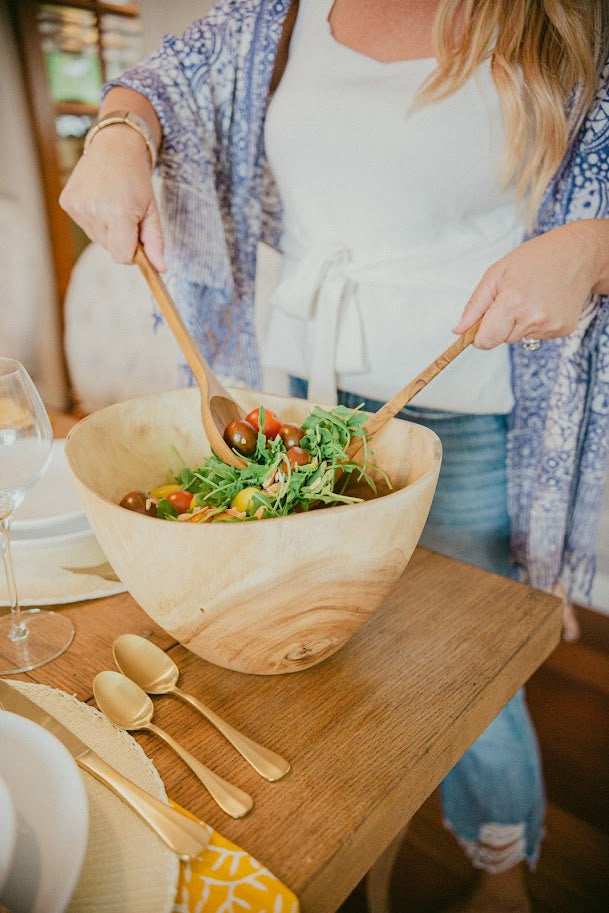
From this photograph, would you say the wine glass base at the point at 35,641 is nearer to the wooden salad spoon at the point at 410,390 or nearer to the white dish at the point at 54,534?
the white dish at the point at 54,534

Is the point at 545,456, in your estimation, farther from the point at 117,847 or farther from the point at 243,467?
the point at 117,847

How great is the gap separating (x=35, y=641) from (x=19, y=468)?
18 centimetres

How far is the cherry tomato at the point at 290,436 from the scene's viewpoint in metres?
0.71

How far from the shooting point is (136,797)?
0.48 m

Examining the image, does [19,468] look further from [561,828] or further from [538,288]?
[561,828]

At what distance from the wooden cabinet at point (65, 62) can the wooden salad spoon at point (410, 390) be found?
2867 mm

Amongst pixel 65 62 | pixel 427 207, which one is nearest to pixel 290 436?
pixel 427 207

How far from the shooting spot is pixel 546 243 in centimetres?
76

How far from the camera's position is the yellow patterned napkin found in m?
0.43

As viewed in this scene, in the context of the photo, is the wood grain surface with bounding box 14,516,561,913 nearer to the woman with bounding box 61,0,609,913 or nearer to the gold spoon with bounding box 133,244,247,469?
the gold spoon with bounding box 133,244,247,469

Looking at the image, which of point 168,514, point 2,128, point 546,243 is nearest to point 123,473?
point 168,514

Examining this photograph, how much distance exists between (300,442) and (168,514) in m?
0.16

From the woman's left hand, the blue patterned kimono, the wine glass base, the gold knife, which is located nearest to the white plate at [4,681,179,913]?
the gold knife

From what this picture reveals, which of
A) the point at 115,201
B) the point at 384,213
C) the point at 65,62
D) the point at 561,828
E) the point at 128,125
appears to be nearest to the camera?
the point at 115,201
